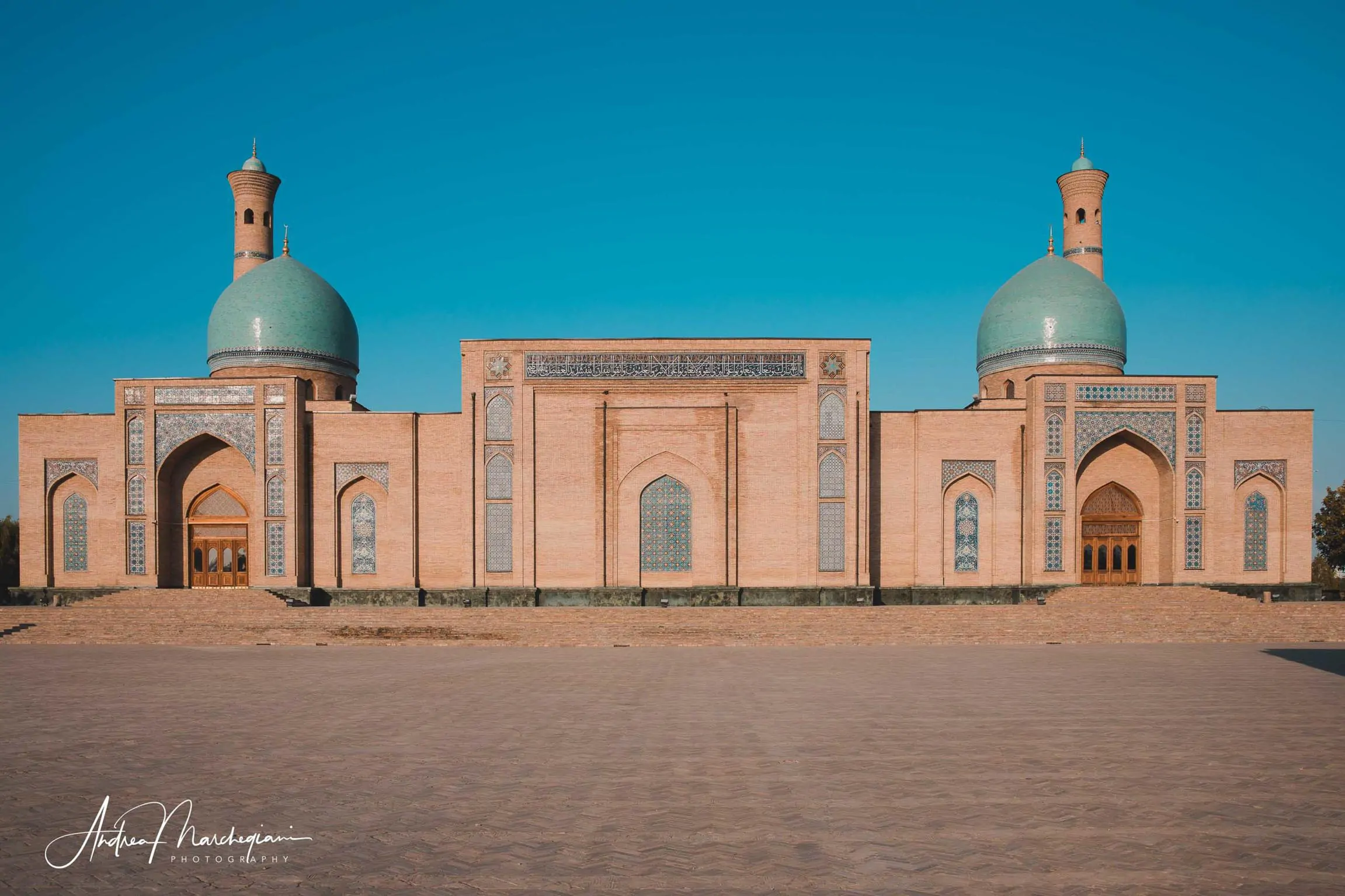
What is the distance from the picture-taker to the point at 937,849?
3.54m

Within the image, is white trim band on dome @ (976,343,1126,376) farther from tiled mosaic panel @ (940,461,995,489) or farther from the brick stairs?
the brick stairs

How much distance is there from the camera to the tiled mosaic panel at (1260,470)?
671 inches

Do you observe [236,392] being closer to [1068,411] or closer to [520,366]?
[520,366]

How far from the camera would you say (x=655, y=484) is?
16844 millimetres

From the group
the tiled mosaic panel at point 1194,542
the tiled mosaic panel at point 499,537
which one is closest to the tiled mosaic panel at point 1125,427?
the tiled mosaic panel at point 1194,542

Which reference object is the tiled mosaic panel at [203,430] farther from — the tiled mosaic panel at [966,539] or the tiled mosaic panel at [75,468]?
the tiled mosaic panel at [966,539]

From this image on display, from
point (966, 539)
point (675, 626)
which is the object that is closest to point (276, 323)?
point (675, 626)

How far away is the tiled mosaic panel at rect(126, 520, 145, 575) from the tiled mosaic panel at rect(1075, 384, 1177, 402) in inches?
718

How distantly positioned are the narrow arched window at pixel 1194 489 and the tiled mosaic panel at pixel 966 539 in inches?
157

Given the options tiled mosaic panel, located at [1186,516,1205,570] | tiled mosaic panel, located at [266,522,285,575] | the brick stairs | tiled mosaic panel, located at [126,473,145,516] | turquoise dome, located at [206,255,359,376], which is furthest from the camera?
turquoise dome, located at [206,255,359,376]

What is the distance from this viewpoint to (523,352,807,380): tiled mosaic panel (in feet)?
55.3

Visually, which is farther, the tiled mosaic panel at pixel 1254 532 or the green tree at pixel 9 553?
the green tree at pixel 9 553

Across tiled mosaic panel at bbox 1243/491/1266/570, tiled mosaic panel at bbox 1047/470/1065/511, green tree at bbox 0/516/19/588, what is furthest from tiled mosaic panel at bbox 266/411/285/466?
tiled mosaic panel at bbox 1243/491/1266/570

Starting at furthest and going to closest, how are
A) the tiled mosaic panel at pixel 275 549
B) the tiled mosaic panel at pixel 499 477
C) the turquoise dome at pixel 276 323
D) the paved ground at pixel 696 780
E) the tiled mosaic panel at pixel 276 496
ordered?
the turquoise dome at pixel 276 323
the tiled mosaic panel at pixel 499 477
the tiled mosaic panel at pixel 276 496
the tiled mosaic panel at pixel 275 549
the paved ground at pixel 696 780
